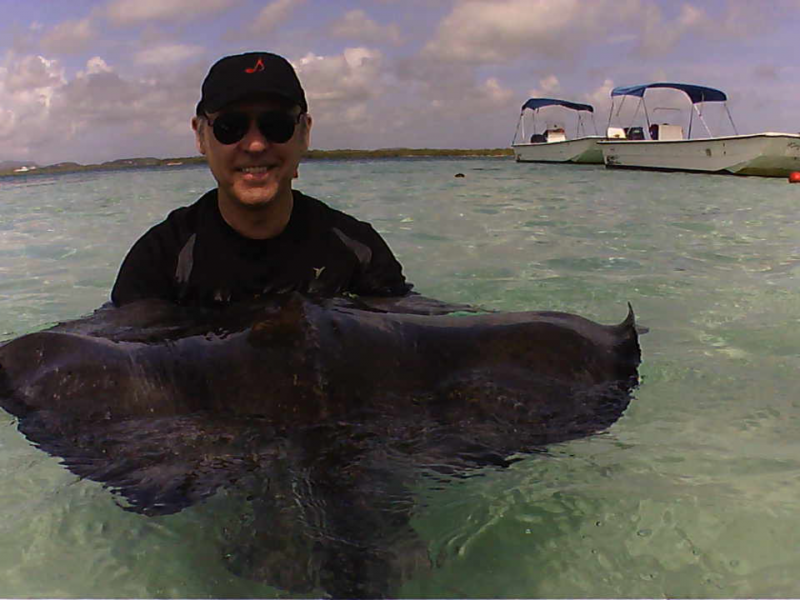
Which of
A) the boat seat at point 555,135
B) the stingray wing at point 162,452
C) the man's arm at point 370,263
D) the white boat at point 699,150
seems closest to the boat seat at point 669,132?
the white boat at point 699,150

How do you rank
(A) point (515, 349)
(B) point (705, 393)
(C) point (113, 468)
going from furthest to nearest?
(B) point (705, 393) → (A) point (515, 349) → (C) point (113, 468)

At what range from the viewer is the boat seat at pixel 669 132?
1273 inches

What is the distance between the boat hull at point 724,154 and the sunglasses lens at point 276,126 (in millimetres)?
23196

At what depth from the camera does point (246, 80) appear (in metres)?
3.26

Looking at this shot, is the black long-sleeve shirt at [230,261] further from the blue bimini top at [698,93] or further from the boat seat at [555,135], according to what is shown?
the boat seat at [555,135]

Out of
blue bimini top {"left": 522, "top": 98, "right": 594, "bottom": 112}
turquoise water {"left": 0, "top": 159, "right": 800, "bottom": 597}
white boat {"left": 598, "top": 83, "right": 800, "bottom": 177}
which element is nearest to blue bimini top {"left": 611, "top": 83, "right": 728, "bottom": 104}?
white boat {"left": 598, "top": 83, "right": 800, "bottom": 177}

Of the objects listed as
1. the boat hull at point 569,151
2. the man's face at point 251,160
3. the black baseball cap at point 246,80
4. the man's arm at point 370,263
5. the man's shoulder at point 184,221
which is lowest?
the man's arm at point 370,263

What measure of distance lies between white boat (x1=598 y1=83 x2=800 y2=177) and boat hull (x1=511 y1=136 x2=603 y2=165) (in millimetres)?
1365

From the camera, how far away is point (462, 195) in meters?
19.5

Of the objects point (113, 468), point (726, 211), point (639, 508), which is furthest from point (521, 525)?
point (726, 211)

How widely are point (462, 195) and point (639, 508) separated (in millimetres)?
17594

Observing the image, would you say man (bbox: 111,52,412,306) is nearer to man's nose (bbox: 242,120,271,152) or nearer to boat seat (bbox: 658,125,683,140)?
man's nose (bbox: 242,120,271,152)

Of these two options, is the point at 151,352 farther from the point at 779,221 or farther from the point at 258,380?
the point at 779,221

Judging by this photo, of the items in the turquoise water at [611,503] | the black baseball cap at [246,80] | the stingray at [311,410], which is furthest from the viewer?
the black baseball cap at [246,80]
